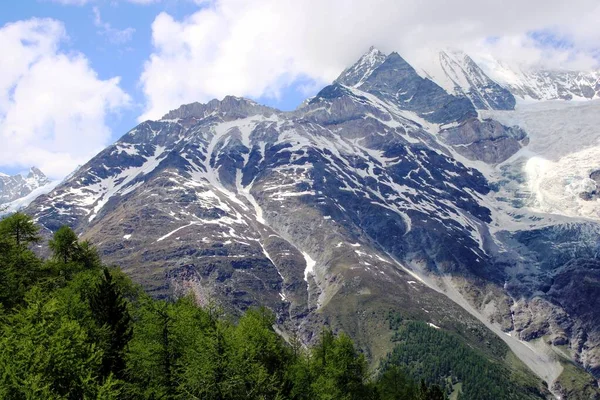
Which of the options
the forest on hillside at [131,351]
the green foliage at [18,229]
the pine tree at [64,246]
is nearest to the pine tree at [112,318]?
the forest on hillside at [131,351]

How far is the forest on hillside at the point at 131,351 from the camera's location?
42500 mm

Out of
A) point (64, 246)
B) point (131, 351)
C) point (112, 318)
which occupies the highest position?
point (64, 246)

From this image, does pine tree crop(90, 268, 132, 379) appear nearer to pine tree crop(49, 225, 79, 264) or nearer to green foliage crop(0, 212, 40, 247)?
green foliage crop(0, 212, 40, 247)

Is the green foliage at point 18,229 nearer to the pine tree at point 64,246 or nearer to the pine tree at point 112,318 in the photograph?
the pine tree at point 64,246

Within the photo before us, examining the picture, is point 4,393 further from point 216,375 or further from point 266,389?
point 266,389

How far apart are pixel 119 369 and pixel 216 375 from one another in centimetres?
1144

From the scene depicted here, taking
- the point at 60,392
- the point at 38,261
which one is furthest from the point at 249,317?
the point at 60,392

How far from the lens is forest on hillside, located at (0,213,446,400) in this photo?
4250cm

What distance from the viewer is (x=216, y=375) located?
49188mm

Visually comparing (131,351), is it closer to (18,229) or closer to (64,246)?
(18,229)

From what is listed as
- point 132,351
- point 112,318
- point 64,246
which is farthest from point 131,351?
point 64,246

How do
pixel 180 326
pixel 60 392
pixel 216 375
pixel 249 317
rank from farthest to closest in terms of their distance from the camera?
pixel 249 317 < pixel 180 326 < pixel 216 375 < pixel 60 392

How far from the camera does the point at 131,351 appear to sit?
54875 mm

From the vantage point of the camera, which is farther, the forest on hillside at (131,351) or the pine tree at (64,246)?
the pine tree at (64,246)
